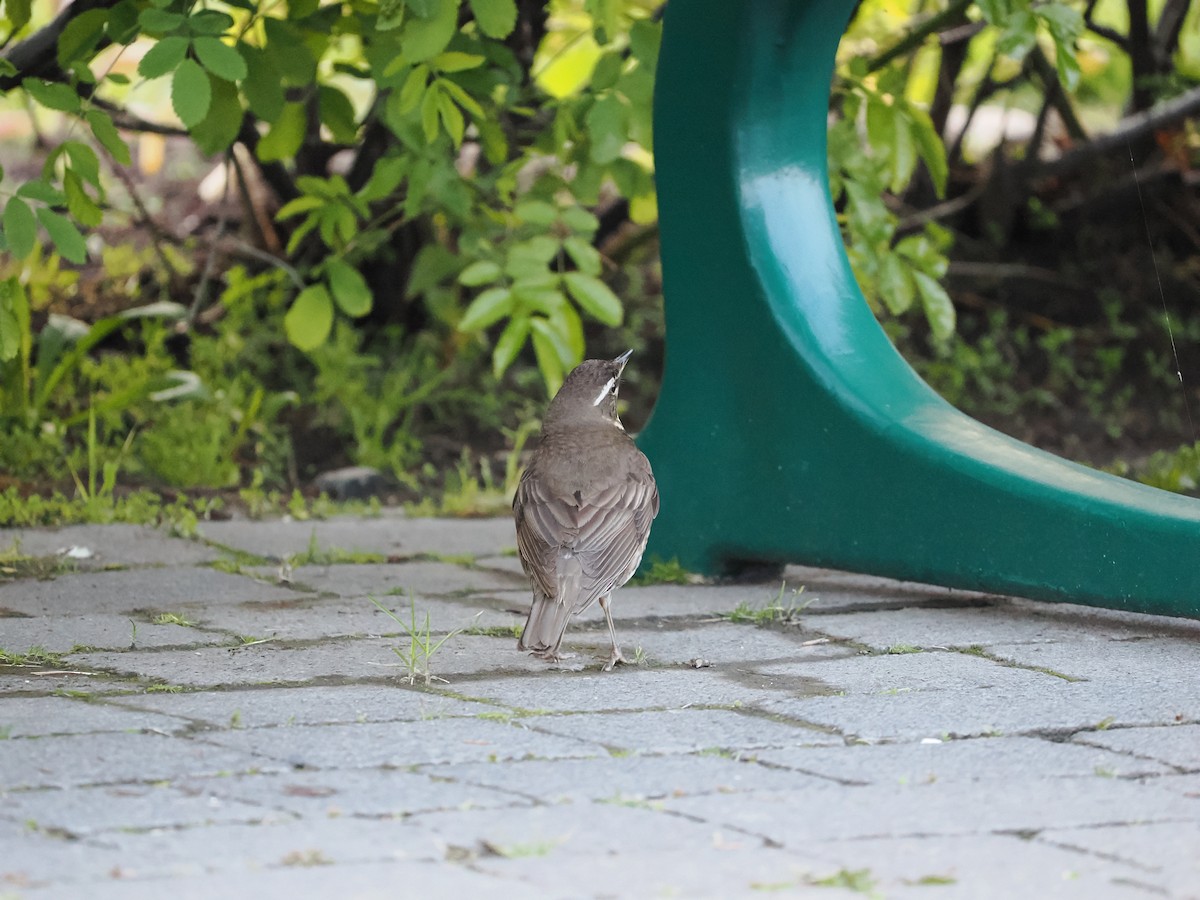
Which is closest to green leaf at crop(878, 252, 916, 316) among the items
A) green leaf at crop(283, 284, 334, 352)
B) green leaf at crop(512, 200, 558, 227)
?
green leaf at crop(512, 200, 558, 227)

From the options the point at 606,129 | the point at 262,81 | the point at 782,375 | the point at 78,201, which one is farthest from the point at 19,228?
the point at 782,375

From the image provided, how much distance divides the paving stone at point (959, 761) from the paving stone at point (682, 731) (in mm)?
71

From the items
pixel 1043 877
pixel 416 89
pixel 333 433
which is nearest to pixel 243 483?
pixel 333 433

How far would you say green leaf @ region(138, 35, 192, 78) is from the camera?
13.8ft

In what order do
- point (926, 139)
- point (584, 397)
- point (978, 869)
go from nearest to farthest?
point (978, 869), point (584, 397), point (926, 139)

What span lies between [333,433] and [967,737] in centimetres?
439

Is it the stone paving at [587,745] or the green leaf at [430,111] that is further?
the green leaf at [430,111]

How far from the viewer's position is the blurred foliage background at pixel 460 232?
15.8 feet

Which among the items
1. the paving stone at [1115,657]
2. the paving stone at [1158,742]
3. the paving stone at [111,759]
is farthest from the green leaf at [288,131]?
the paving stone at [1158,742]

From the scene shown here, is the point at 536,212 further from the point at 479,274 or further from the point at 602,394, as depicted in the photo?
the point at 602,394

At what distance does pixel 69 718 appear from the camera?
9.91 ft

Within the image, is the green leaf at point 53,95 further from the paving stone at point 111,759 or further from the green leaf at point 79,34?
the paving stone at point 111,759

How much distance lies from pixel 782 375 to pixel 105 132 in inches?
74.6

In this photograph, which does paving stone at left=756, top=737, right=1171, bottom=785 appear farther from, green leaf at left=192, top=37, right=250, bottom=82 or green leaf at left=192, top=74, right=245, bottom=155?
green leaf at left=192, top=74, right=245, bottom=155
